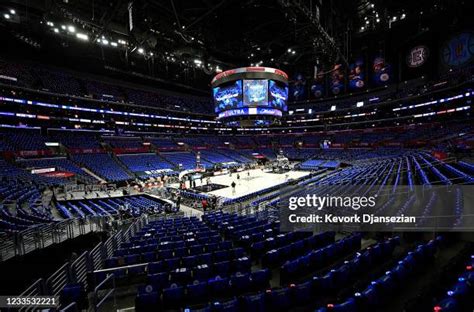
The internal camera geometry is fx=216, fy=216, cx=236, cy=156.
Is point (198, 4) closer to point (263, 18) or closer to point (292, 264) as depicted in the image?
point (263, 18)

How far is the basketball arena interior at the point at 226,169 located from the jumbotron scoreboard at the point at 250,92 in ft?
0.55

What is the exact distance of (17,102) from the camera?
27.9 meters

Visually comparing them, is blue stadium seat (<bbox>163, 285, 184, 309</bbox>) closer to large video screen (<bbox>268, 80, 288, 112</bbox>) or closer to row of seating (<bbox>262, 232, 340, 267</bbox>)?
row of seating (<bbox>262, 232, 340, 267</bbox>)

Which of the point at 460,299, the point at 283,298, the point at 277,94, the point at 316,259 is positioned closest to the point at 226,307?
the point at 283,298

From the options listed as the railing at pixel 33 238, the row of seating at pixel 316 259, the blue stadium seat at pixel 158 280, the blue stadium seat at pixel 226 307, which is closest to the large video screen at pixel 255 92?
the row of seating at pixel 316 259

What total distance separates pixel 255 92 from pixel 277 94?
2466mm

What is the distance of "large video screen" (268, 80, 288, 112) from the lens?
1900cm

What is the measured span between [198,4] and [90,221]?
16333 mm

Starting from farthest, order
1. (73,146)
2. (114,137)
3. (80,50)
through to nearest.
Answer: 1. (114,137)
2. (80,50)
3. (73,146)

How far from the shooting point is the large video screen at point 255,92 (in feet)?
60.8

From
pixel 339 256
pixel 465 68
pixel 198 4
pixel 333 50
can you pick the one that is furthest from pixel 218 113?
pixel 465 68

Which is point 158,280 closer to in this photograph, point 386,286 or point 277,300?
point 277,300

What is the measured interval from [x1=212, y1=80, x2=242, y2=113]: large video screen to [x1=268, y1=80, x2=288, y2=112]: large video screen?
271 cm

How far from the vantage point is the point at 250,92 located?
18.5m
